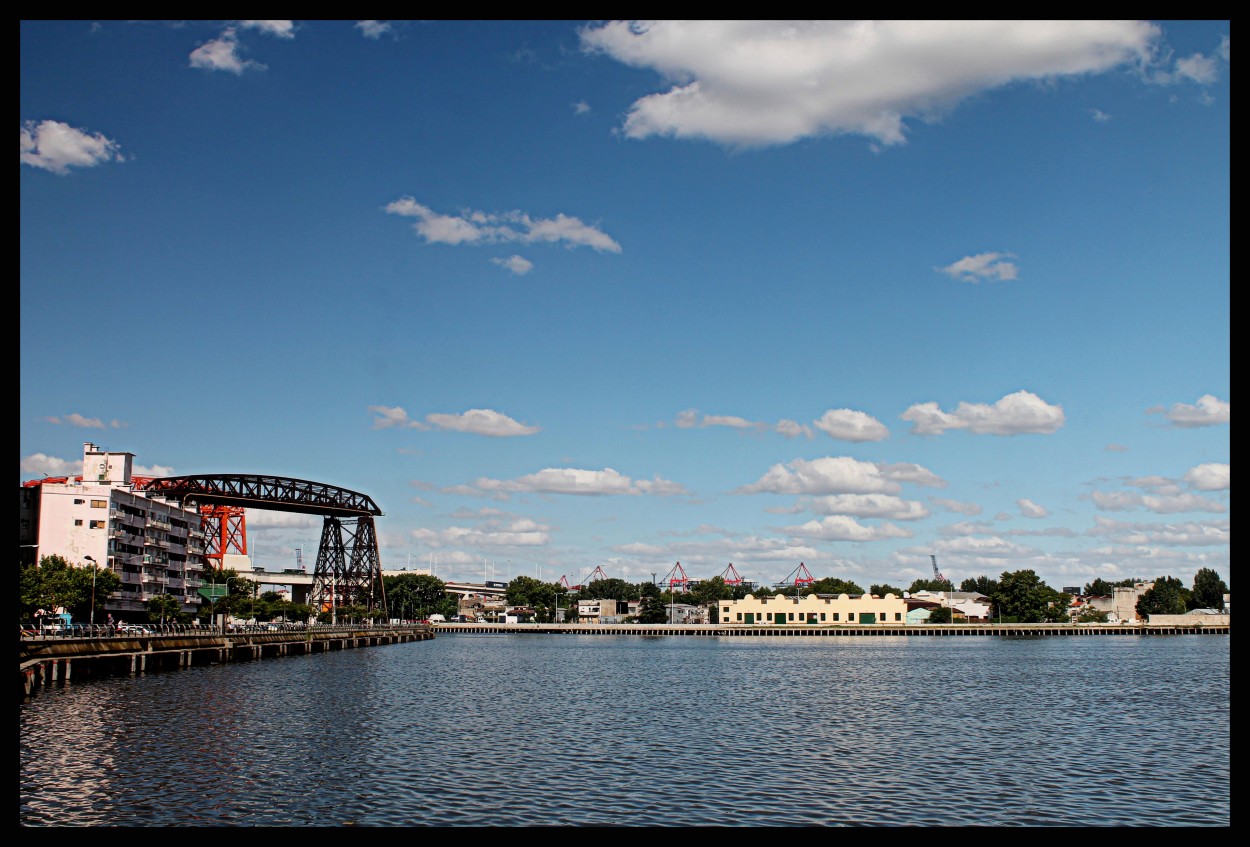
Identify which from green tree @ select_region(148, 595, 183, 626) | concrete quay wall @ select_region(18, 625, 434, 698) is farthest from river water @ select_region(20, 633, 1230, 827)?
green tree @ select_region(148, 595, 183, 626)

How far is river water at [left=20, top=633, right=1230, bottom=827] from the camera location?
100 feet

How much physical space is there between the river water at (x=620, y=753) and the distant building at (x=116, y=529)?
51559 mm

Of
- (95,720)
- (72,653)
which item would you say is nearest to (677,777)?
(95,720)

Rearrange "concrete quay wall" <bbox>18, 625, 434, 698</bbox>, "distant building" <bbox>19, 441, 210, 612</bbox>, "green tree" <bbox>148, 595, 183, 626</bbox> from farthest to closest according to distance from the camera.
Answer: "green tree" <bbox>148, 595, 183, 626</bbox> < "distant building" <bbox>19, 441, 210, 612</bbox> < "concrete quay wall" <bbox>18, 625, 434, 698</bbox>

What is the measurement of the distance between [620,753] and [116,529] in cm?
10191

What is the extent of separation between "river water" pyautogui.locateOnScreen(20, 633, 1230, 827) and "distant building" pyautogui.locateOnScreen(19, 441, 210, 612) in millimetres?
51559

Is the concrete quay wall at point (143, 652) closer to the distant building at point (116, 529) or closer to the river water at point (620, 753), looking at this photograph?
the river water at point (620, 753)

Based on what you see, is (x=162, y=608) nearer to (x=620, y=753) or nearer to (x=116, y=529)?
(x=116, y=529)

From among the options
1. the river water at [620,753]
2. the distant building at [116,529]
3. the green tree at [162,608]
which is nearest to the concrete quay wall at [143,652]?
the river water at [620,753]

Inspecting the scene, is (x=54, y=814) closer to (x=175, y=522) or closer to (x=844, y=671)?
(x=844, y=671)

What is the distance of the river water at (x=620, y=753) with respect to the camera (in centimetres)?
3059

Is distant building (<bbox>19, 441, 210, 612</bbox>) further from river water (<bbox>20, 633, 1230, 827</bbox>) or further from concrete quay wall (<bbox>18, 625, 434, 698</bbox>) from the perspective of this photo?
river water (<bbox>20, 633, 1230, 827</bbox>)

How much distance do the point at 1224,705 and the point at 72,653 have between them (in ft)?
238

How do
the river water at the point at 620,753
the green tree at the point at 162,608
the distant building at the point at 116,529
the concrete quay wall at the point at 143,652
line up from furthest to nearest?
the green tree at the point at 162,608 → the distant building at the point at 116,529 → the concrete quay wall at the point at 143,652 → the river water at the point at 620,753
